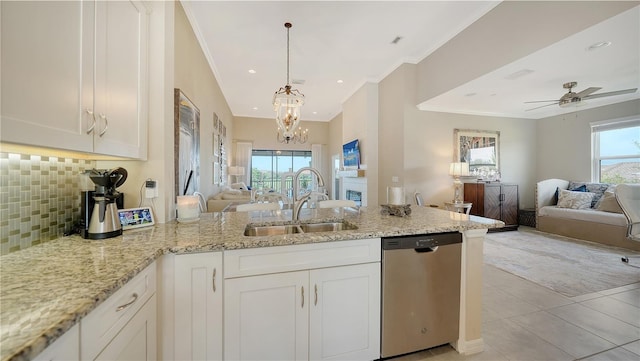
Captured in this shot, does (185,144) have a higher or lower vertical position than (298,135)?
lower

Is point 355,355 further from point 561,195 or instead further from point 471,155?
point 561,195

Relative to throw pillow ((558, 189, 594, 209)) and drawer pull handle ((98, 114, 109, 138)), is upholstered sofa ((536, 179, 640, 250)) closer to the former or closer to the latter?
throw pillow ((558, 189, 594, 209))

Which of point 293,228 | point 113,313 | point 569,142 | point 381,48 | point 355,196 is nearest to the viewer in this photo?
point 113,313

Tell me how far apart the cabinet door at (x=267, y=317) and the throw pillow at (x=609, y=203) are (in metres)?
6.00

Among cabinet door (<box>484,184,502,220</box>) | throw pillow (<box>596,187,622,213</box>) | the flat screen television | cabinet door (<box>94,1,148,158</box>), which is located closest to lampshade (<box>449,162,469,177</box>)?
cabinet door (<box>484,184,502,220</box>)

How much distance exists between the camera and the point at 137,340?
0.99 metres

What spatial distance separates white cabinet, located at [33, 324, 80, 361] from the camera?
585mm

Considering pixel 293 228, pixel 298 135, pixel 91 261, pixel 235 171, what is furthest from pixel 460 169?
pixel 235 171

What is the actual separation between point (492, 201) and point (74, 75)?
6306 millimetres

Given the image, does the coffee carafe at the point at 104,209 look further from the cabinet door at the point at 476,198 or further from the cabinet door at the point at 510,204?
the cabinet door at the point at 510,204

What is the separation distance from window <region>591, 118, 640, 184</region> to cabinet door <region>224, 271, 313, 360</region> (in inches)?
267

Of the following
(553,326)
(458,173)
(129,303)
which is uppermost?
(458,173)

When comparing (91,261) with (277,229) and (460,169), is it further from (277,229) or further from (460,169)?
(460,169)

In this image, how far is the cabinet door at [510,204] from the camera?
5.15 metres
